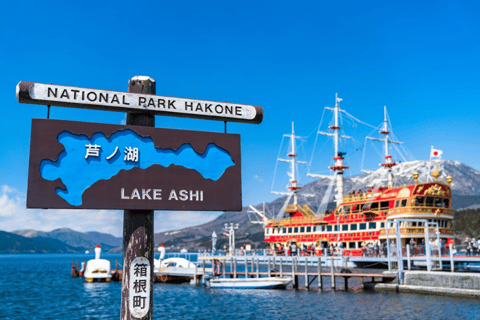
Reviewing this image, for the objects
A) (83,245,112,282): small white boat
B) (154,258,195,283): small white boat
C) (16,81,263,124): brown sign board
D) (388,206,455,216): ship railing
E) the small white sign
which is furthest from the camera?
(388,206,455,216): ship railing

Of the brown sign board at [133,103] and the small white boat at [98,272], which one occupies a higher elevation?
the brown sign board at [133,103]

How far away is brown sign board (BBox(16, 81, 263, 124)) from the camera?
4.82 metres

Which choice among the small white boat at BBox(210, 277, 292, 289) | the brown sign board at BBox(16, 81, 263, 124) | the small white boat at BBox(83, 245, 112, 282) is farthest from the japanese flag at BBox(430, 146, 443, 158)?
the brown sign board at BBox(16, 81, 263, 124)

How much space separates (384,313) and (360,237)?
99.4 feet

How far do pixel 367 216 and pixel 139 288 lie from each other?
50.5m

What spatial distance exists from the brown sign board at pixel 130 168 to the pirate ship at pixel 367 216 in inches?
1393

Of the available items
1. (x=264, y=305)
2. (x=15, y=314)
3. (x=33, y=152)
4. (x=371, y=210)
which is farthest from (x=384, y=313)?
(x=371, y=210)

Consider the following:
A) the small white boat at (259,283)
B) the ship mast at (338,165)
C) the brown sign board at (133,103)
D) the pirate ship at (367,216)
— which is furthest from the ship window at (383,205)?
the brown sign board at (133,103)

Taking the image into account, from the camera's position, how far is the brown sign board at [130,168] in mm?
4680

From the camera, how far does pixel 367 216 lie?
52.7 m

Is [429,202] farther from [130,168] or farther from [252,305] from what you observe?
[130,168]

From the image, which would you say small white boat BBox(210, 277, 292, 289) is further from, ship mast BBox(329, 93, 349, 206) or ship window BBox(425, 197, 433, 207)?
ship mast BBox(329, 93, 349, 206)

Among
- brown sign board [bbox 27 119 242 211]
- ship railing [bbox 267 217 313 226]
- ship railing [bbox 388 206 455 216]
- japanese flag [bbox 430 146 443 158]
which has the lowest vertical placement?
brown sign board [bbox 27 119 242 211]

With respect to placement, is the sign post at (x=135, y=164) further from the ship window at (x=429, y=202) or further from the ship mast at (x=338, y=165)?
the ship mast at (x=338, y=165)
